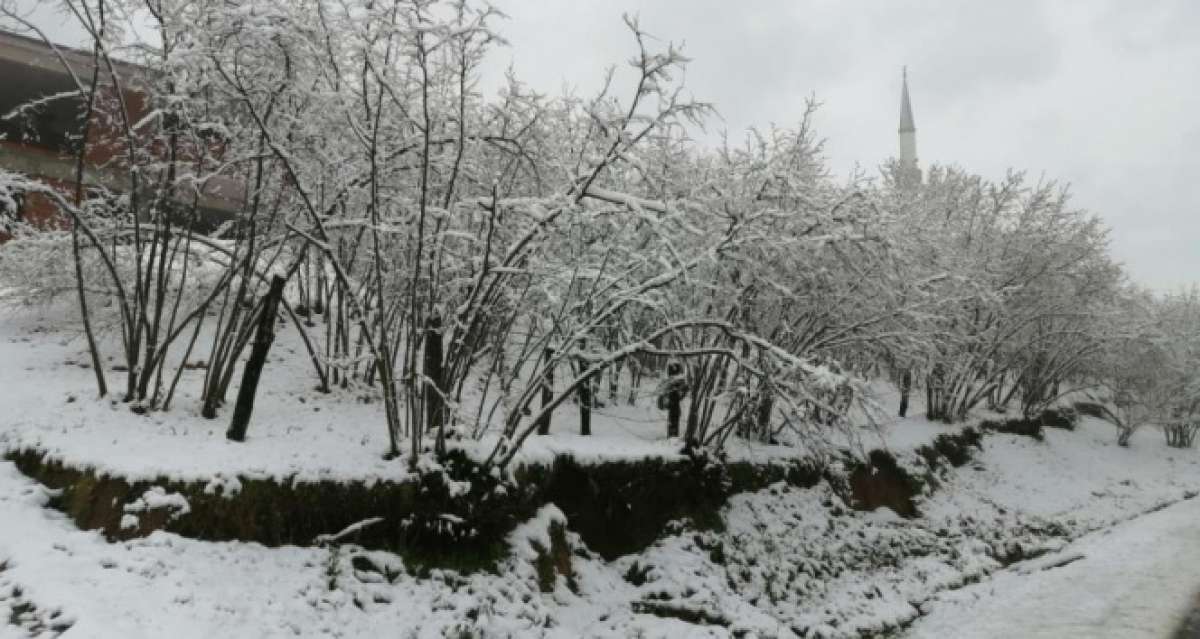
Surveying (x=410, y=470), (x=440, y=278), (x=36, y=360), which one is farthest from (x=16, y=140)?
(x=410, y=470)

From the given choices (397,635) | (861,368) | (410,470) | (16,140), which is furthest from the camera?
(16,140)

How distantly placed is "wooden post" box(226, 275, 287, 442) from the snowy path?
32.5ft

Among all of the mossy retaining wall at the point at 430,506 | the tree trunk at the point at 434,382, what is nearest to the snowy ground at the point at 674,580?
the mossy retaining wall at the point at 430,506

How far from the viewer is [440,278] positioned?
1077 cm

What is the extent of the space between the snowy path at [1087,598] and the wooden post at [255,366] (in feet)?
32.5

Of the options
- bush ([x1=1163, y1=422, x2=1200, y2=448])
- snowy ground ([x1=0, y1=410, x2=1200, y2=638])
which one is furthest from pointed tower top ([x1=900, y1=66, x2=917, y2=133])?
snowy ground ([x1=0, y1=410, x2=1200, y2=638])

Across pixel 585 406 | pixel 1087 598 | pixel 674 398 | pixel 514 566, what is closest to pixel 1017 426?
pixel 1087 598

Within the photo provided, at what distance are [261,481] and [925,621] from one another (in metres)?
9.80

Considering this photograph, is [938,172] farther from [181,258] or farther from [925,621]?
[181,258]

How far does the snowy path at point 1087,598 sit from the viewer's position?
32.0ft

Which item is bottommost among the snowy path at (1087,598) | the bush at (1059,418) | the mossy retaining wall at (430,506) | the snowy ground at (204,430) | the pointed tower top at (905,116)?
the snowy path at (1087,598)

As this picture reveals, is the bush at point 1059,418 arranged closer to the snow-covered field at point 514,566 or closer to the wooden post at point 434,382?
the snow-covered field at point 514,566

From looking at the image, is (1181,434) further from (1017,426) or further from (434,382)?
(434,382)

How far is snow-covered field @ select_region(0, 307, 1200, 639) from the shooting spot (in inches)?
268
